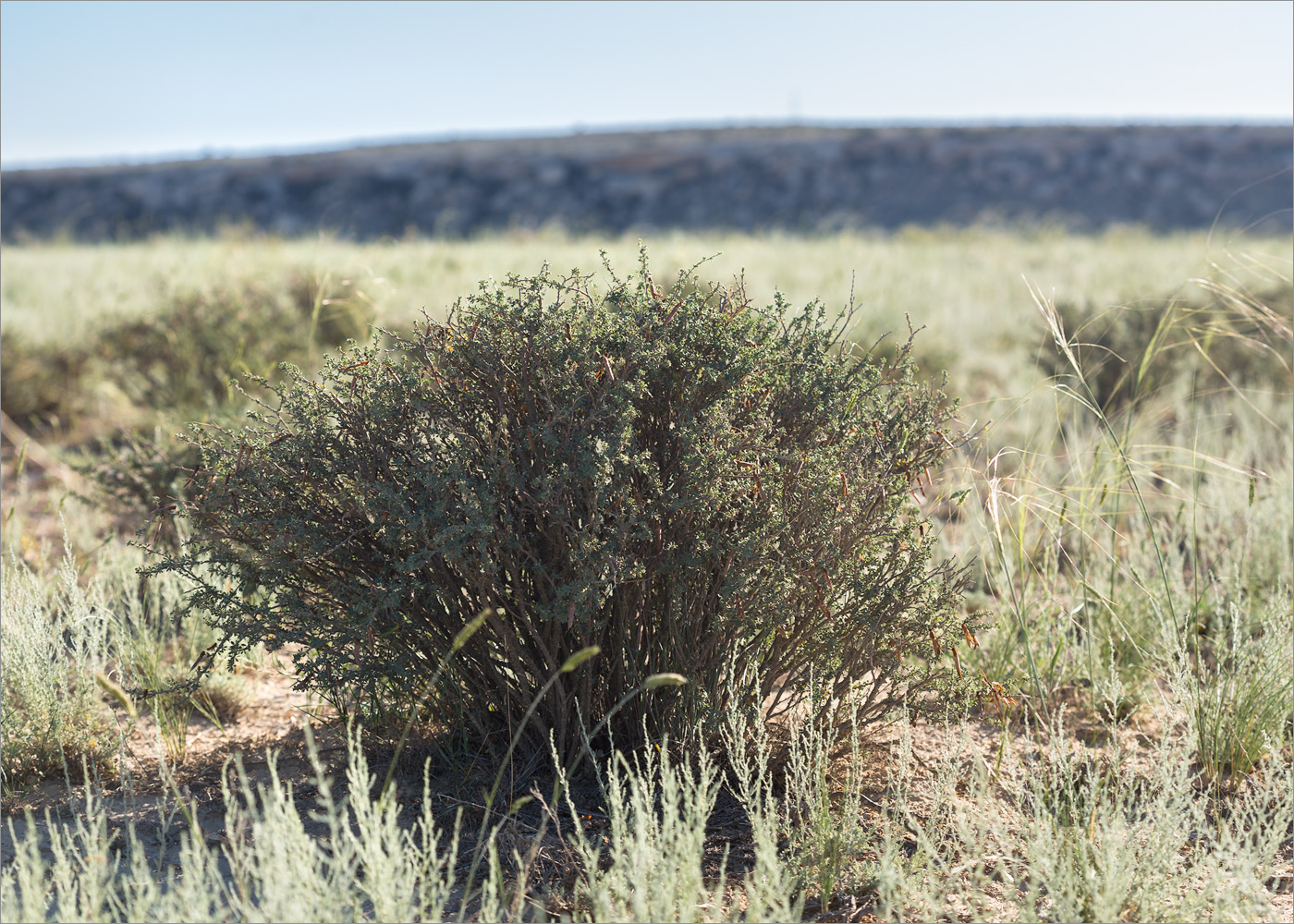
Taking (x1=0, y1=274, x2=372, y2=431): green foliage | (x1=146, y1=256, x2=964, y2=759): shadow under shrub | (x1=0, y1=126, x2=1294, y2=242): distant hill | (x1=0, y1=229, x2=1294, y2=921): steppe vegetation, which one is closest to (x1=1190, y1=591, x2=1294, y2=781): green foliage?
(x1=0, y1=229, x2=1294, y2=921): steppe vegetation

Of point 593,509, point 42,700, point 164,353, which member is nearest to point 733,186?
point 164,353

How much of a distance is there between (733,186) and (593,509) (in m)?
32.6

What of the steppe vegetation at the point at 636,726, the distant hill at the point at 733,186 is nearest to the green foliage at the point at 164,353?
the steppe vegetation at the point at 636,726

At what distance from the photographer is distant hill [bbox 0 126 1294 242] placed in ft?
104

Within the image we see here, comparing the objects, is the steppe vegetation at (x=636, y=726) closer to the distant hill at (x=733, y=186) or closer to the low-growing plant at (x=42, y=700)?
the low-growing plant at (x=42, y=700)

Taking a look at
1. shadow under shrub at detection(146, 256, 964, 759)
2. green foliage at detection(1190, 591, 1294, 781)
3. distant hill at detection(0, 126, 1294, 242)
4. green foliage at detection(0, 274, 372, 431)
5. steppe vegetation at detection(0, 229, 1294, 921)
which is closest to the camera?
steppe vegetation at detection(0, 229, 1294, 921)

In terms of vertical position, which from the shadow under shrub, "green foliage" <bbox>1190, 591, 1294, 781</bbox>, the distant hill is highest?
the distant hill

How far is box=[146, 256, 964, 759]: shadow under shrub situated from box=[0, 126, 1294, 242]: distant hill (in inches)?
1126

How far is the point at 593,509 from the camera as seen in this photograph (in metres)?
2.04

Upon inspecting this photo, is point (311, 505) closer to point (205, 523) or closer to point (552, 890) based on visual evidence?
point (205, 523)

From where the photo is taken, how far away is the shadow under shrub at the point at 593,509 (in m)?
2.11

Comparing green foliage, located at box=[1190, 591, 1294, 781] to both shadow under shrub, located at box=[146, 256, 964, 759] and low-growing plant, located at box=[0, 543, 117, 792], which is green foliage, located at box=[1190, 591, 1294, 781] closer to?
shadow under shrub, located at box=[146, 256, 964, 759]

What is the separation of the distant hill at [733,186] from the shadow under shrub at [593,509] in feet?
93.8

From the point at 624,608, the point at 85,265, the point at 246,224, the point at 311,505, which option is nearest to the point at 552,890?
the point at 624,608
